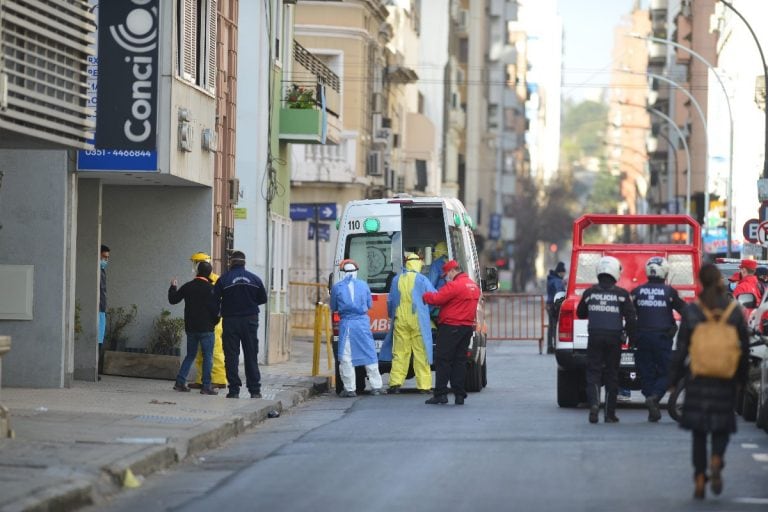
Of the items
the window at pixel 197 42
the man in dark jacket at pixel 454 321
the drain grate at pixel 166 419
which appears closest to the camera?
the drain grate at pixel 166 419

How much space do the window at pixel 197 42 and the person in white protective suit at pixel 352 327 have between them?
3.49m

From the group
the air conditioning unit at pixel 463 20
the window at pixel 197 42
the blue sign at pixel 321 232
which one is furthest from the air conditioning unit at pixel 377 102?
the air conditioning unit at pixel 463 20

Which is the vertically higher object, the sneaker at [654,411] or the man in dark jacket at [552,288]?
the man in dark jacket at [552,288]

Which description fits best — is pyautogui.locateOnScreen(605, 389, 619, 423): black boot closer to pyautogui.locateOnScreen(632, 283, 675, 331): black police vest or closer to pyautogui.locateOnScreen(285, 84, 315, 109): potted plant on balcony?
pyautogui.locateOnScreen(632, 283, 675, 331): black police vest

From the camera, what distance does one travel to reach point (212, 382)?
24.1m

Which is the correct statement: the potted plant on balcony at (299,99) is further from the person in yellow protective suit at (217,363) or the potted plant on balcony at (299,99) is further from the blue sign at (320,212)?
the person in yellow protective suit at (217,363)

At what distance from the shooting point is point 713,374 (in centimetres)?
1258

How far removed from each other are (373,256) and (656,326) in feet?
23.5

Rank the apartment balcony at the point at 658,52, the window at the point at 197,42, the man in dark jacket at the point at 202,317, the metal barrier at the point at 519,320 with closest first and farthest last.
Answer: the man in dark jacket at the point at 202,317 < the window at the point at 197,42 < the metal barrier at the point at 519,320 < the apartment balcony at the point at 658,52

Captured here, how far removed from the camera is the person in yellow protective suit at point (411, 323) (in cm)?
2414

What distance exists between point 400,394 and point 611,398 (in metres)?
6.07

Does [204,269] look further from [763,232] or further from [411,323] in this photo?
[763,232]

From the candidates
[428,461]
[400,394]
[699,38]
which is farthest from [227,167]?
[699,38]

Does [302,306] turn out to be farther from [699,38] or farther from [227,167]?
[699,38]
